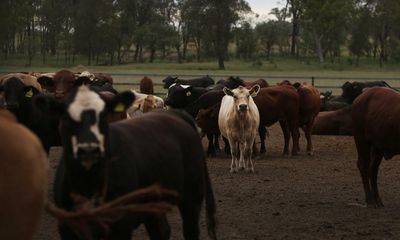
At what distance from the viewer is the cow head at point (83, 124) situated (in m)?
4.84

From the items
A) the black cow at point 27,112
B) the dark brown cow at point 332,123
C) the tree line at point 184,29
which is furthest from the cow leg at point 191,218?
the tree line at point 184,29

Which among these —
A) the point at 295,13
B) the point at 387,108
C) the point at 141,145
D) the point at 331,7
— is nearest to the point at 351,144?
the point at 387,108

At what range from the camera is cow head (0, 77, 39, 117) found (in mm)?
10445

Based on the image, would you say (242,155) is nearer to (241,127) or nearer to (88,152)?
(241,127)

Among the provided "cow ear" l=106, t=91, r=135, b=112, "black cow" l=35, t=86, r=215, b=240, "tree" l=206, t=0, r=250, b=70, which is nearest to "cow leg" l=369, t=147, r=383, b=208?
"black cow" l=35, t=86, r=215, b=240

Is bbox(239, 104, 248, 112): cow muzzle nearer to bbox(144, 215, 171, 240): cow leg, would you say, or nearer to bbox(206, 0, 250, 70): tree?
bbox(144, 215, 171, 240): cow leg

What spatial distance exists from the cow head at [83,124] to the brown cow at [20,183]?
0.85 meters

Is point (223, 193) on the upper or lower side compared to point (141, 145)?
lower

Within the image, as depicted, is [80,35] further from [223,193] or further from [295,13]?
[223,193]

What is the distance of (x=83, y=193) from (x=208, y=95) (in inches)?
455

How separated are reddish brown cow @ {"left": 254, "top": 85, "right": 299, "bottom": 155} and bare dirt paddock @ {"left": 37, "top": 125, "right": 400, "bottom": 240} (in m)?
0.84

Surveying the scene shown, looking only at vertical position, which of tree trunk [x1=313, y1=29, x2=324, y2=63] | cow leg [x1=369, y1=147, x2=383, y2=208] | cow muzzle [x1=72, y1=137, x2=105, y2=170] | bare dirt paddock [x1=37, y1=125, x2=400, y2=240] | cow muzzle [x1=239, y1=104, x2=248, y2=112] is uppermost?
tree trunk [x1=313, y1=29, x2=324, y2=63]

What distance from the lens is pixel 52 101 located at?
514 cm

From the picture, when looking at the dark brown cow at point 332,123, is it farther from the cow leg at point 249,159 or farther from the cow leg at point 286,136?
the cow leg at point 249,159
